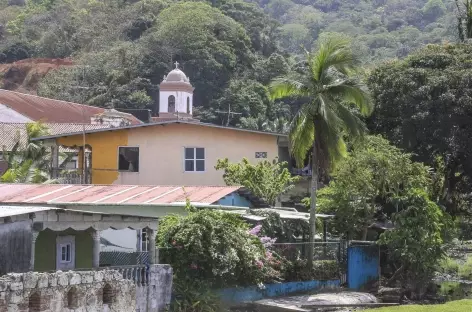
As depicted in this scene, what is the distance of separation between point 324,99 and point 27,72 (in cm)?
7237

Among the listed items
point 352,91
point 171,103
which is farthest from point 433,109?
point 171,103

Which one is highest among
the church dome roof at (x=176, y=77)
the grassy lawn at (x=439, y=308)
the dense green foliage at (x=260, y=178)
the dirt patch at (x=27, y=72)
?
the dirt patch at (x=27, y=72)

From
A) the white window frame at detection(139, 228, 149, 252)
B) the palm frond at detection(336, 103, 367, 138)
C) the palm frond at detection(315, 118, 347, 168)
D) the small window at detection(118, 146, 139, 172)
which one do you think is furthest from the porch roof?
the small window at detection(118, 146, 139, 172)

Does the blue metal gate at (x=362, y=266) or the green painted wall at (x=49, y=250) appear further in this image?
the blue metal gate at (x=362, y=266)

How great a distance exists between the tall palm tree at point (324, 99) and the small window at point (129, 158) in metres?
10.0

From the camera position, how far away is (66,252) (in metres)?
22.8

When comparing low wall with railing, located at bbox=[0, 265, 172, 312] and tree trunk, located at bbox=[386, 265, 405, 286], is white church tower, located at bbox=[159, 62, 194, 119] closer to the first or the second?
tree trunk, located at bbox=[386, 265, 405, 286]

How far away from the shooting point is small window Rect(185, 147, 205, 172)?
1463 inches

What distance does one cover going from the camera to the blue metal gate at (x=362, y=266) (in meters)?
29.9

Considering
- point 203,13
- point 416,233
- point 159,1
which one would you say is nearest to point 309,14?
point 159,1

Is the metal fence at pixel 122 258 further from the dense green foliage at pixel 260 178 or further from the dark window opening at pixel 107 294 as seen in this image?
the dense green foliage at pixel 260 178

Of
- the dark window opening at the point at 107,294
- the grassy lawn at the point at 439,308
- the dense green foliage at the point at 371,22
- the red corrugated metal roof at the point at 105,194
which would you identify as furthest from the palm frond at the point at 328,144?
the dense green foliage at the point at 371,22

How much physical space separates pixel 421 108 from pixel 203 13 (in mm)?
47477

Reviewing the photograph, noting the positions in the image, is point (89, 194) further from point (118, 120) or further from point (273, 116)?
point (273, 116)
